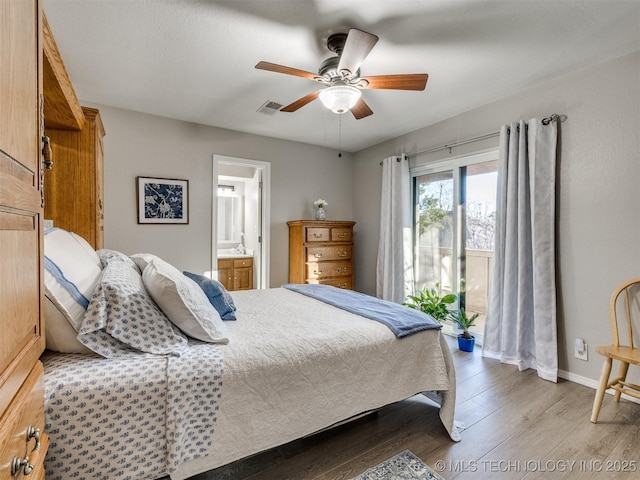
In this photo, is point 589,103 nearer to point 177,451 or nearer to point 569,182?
point 569,182

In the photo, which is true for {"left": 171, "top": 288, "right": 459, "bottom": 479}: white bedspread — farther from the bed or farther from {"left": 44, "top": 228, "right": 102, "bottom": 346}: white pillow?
{"left": 44, "top": 228, "right": 102, "bottom": 346}: white pillow

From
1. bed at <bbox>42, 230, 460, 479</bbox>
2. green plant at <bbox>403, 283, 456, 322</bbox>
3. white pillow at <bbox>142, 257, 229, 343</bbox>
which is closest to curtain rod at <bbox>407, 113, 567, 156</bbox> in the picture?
green plant at <bbox>403, 283, 456, 322</bbox>

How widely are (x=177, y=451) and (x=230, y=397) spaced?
0.25 metres

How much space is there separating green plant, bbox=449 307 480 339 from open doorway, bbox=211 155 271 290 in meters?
2.41

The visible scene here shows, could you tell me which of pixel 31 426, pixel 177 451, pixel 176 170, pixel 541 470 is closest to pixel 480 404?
pixel 541 470

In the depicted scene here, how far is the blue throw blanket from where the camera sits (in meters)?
1.81

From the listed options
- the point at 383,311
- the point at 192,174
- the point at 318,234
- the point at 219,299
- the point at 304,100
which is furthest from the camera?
the point at 318,234

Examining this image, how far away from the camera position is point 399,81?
2072 millimetres

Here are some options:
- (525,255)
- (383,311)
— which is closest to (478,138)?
(525,255)

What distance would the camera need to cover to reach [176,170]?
366 centimetres

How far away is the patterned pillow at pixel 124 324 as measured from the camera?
122cm

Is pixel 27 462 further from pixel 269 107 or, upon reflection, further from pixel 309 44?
pixel 269 107

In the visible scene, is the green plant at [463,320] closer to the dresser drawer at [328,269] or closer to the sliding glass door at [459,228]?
the sliding glass door at [459,228]
